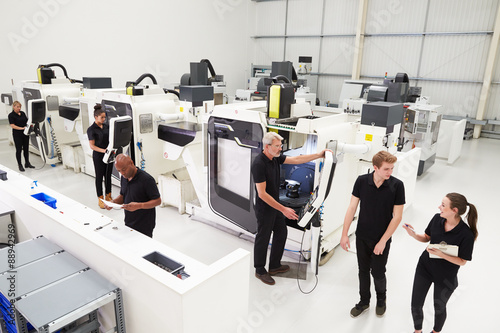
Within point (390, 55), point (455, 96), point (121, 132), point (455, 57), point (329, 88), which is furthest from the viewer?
point (329, 88)

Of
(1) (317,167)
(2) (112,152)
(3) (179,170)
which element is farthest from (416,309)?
(3) (179,170)

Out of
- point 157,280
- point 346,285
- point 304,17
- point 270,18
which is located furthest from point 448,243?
point 270,18

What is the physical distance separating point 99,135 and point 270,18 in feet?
34.9

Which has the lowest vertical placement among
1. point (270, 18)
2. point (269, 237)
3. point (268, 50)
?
point (269, 237)

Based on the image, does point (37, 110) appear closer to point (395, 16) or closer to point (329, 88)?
point (329, 88)

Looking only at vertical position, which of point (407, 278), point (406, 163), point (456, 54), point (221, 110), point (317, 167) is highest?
point (456, 54)

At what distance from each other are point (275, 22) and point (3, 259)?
511 inches

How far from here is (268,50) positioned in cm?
1373

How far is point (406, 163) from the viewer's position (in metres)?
4.80

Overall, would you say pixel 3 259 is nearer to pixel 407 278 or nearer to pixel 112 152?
pixel 112 152

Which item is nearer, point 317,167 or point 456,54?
point 317,167

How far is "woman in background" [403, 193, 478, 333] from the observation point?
2168 mm

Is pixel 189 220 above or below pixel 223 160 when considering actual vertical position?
below

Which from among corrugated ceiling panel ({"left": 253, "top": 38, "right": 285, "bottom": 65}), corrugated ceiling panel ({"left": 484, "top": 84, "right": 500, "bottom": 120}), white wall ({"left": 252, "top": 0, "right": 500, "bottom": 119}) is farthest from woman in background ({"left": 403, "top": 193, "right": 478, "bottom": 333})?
corrugated ceiling panel ({"left": 253, "top": 38, "right": 285, "bottom": 65})
